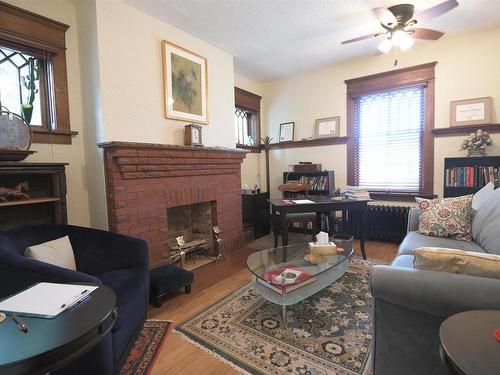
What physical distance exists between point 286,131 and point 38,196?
3.73 m

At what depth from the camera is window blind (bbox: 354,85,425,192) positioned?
12.5 ft

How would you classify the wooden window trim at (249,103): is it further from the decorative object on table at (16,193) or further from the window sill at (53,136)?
the decorative object on table at (16,193)

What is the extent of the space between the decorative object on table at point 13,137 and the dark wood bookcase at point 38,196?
8 cm

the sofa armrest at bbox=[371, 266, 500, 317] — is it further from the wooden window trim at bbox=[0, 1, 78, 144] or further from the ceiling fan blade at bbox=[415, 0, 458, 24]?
the wooden window trim at bbox=[0, 1, 78, 144]

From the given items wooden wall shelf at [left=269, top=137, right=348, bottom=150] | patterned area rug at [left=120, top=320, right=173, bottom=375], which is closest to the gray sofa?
patterned area rug at [left=120, top=320, right=173, bottom=375]

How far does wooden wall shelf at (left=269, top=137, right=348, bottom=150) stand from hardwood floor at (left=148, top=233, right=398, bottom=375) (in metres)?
1.56

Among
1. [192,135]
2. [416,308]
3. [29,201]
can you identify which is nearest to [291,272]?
[416,308]

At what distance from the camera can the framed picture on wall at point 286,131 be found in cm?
486

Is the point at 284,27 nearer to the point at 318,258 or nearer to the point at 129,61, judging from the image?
the point at 129,61

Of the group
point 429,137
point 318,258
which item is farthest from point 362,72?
point 318,258

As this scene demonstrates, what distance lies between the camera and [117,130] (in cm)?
258

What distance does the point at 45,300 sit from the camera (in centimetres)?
112

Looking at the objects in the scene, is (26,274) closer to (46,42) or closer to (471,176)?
(46,42)

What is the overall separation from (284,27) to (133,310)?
3145mm
